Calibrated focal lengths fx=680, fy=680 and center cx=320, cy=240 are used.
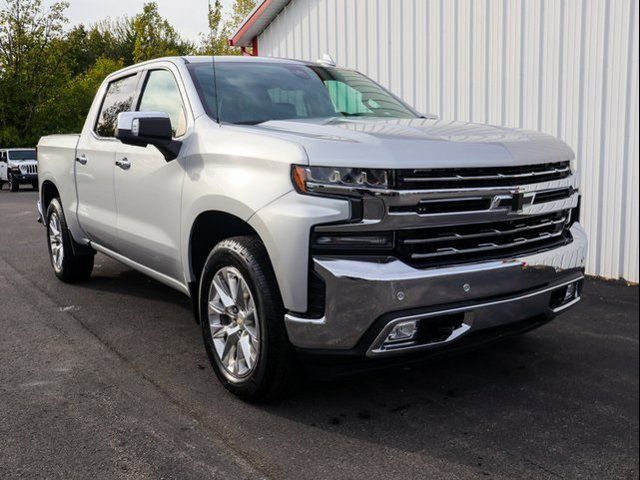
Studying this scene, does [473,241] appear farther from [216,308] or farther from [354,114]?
[354,114]

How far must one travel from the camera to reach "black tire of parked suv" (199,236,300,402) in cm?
317

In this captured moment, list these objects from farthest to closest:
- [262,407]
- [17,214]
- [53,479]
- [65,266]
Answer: [17,214] < [65,266] < [262,407] < [53,479]

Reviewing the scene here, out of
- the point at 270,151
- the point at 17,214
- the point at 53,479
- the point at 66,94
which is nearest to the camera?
the point at 53,479

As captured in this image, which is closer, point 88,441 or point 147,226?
point 88,441

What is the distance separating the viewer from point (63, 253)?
6.26 metres

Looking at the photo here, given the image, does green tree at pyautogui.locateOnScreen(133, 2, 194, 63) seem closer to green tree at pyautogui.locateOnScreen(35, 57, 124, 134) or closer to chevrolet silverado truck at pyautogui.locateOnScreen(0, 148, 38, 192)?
green tree at pyautogui.locateOnScreen(35, 57, 124, 134)

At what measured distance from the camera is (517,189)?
10.5 ft

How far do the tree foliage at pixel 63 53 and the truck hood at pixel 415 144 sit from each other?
25.6 inches

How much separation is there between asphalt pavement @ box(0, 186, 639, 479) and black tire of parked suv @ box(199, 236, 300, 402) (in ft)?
0.43

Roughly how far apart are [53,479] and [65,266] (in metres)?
3.88

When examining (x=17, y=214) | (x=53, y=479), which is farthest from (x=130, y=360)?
(x=17, y=214)

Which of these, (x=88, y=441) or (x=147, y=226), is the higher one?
(x=147, y=226)

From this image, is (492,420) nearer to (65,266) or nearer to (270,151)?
(270,151)

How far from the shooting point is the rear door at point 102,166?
494 cm
